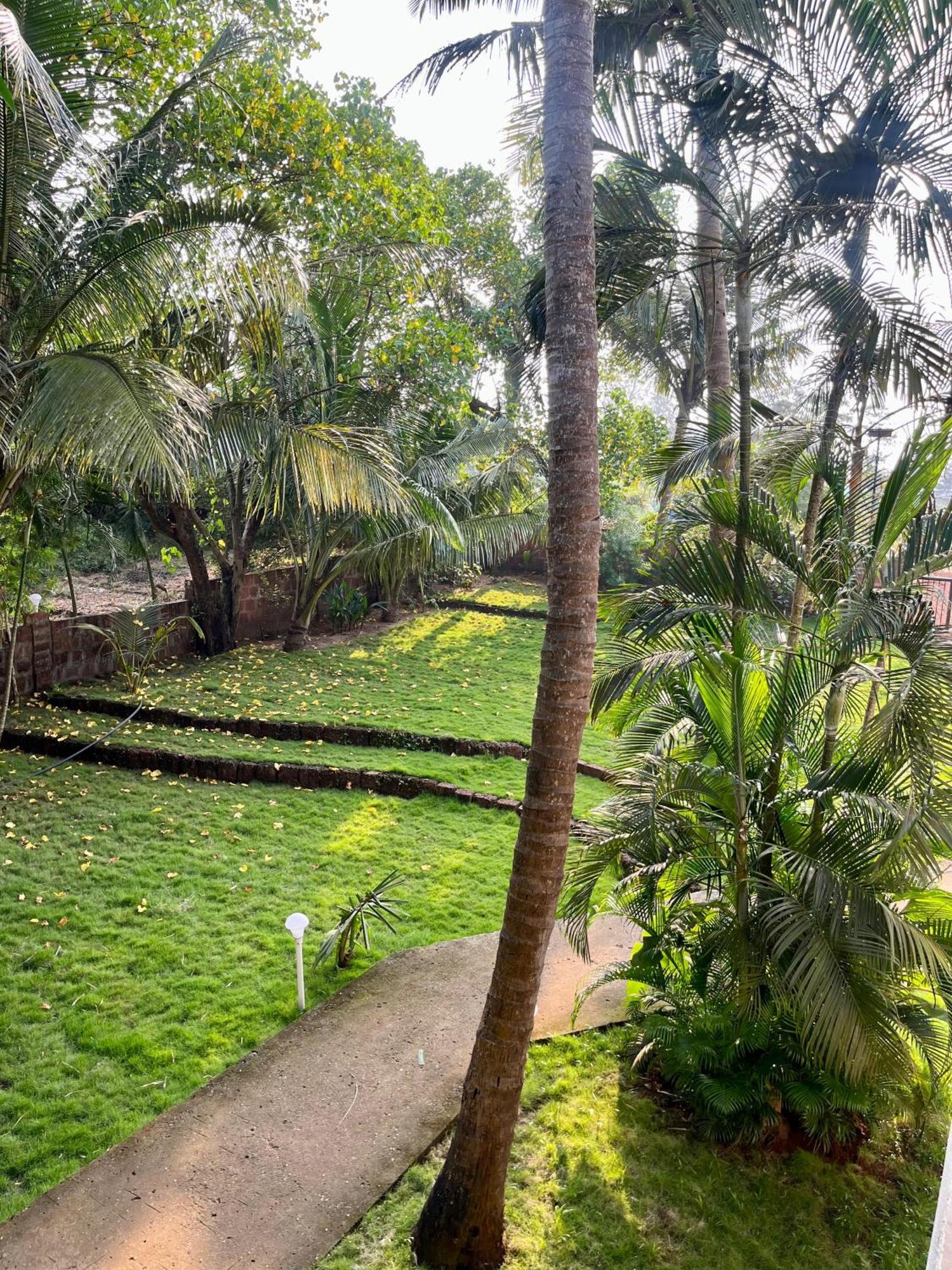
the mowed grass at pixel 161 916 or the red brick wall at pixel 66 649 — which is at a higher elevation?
the red brick wall at pixel 66 649

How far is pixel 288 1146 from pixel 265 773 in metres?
4.78

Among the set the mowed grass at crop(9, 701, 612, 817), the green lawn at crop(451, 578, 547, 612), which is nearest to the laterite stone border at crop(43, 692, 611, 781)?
the mowed grass at crop(9, 701, 612, 817)

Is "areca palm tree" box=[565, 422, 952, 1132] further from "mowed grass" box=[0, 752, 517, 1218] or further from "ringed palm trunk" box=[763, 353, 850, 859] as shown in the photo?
"mowed grass" box=[0, 752, 517, 1218]

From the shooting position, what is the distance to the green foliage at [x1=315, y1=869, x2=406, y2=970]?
5203 millimetres

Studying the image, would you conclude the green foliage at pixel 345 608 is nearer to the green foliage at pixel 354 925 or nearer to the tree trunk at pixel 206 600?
the tree trunk at pixel 206 600

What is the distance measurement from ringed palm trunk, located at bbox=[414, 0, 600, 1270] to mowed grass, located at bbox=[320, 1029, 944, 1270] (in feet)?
1.06

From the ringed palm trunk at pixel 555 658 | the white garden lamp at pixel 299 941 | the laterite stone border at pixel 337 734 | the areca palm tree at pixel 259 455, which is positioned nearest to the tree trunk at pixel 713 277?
the ringed palm trunk at pixel 555 658

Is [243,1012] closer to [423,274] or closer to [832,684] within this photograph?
[832,684]

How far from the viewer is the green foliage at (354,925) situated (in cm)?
520

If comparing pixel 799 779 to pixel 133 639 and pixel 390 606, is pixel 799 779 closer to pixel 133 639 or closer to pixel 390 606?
pixel 133 639

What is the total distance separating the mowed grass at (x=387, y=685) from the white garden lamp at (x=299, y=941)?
432 centimetres

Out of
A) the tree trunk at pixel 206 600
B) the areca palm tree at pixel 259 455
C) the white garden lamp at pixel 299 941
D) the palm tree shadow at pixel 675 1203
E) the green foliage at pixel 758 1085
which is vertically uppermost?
the areca palm tree at pixel 259 455

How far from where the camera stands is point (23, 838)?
664 centimetres

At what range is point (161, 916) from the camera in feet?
18.8
